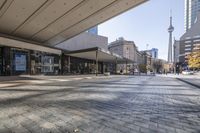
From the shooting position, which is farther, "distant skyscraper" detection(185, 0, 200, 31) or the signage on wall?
"distant skyscraper" detection(185, 0, 200, 31)

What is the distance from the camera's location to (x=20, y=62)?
102ft

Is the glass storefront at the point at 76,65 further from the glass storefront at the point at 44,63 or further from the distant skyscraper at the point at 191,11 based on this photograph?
the distant skyscraper at the point at 191,11

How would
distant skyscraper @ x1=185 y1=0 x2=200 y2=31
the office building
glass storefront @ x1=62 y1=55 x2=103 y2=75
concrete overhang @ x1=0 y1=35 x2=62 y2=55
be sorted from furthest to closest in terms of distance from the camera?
distant skyscraper @ x1=185 y1=0 x2=200 y2=31 → the office building → glass storefront @ x1=62 y1=55 x2=103 y2=75 → concrete overhang @ x1=0 y1=35 x2=62 y2=55

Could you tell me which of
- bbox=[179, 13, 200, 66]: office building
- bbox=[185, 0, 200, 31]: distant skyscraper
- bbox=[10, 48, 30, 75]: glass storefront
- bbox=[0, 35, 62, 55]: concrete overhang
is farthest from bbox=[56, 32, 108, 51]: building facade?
bbox=[185, 0, 200, 31]: distant skyscraper

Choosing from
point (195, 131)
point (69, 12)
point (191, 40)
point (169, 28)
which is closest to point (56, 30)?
point (69, 12)

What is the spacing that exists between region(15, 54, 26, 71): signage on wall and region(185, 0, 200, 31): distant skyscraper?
145284 millimetres

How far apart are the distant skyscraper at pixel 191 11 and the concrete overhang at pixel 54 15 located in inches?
5671

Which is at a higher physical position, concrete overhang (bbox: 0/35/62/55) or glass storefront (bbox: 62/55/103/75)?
concrete overhang (bbox: 0/35/62/55)

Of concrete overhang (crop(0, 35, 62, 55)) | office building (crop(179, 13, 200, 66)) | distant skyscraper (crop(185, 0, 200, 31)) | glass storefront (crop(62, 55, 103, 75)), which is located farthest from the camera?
distant skyscraper (crop(185, 0, 200, 31))

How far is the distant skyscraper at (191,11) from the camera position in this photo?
489 feet

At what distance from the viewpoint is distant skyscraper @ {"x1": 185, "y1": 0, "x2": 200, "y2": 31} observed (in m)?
149

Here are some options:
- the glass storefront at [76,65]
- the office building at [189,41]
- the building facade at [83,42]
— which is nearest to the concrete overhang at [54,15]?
the building facade at [83,42]

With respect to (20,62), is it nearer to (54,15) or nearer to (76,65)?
(54,15)

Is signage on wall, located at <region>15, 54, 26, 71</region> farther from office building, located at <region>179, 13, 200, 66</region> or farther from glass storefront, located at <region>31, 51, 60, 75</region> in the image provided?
office building, located at <region>179, 13, 200, 66</region>
